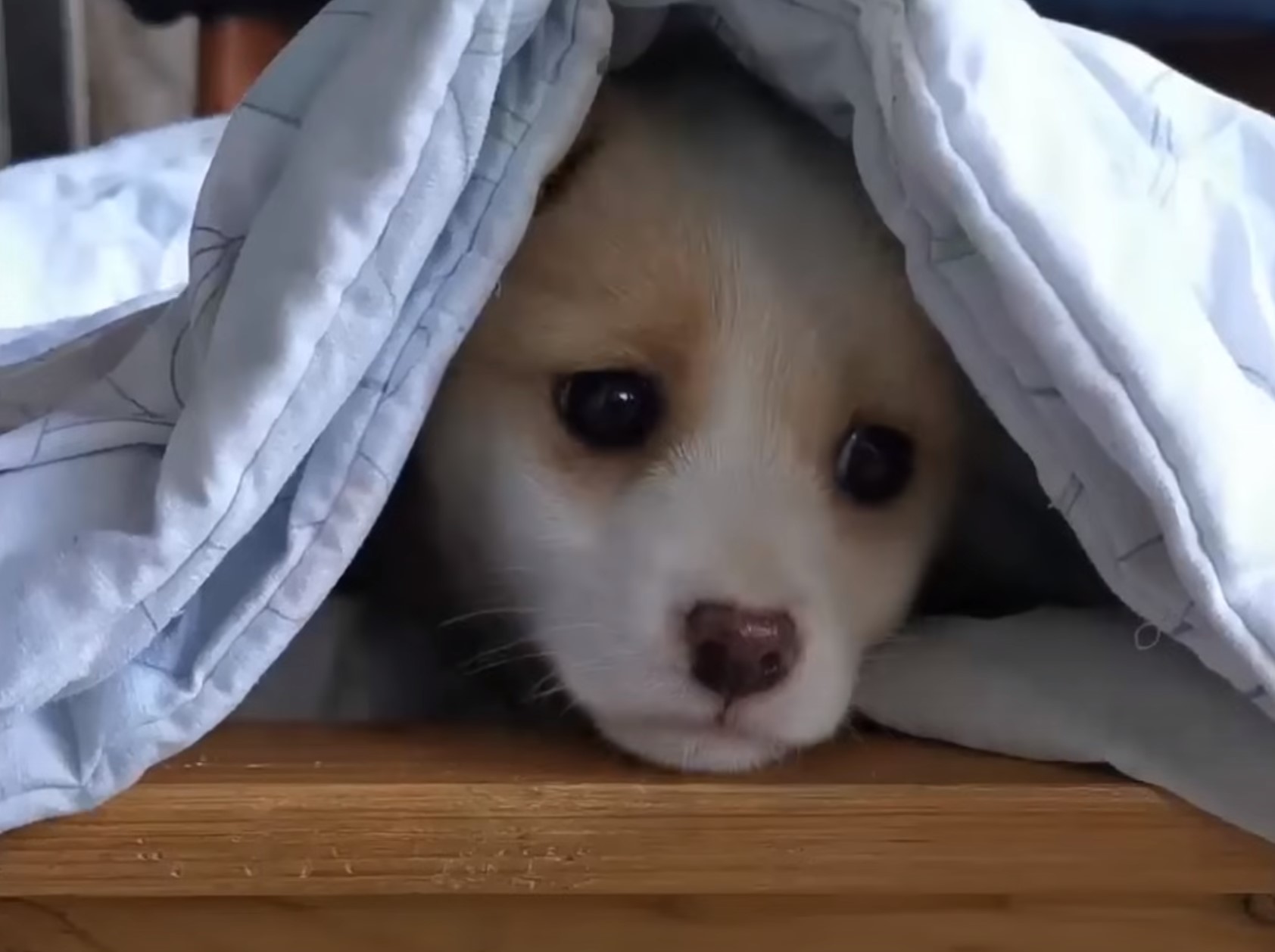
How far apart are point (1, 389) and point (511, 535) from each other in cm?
26

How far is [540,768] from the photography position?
641 mm

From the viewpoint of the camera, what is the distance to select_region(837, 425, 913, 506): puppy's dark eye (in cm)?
84

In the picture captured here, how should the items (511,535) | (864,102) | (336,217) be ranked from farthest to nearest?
1. (511,535)
2. (864,102)
3. (336,217)

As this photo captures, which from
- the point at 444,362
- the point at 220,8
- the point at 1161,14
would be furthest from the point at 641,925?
the point at 220,8

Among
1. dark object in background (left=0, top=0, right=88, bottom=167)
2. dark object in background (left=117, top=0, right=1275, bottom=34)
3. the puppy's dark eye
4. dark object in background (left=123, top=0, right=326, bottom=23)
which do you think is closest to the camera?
the puppy's dark eye

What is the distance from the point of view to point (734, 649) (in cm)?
69

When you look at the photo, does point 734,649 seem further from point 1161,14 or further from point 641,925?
point 1161,14

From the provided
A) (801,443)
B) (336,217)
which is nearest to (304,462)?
A: (336,217)

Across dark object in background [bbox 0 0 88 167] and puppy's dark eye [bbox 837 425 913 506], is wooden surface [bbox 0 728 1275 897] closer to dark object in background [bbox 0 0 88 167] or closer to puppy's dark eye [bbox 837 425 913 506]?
puppy's dark eye [bbox 837 425 913 506]

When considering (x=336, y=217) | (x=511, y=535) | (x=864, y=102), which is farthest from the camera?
(x=511, y=535)

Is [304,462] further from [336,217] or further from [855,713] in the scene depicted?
[855,713]

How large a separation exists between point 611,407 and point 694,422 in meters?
0.04

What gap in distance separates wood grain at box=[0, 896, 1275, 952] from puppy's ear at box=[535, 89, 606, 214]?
354mm

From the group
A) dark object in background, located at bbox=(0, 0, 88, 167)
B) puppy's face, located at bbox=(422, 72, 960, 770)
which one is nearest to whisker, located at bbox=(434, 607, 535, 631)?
puppy's face, located at bbox=(422, 72, 960, 770)
